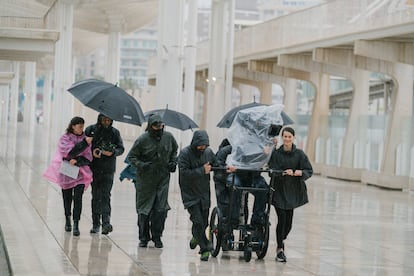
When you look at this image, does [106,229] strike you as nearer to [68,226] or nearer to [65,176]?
[68,226]

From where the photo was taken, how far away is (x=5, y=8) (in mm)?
38625

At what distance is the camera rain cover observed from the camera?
13047 mm

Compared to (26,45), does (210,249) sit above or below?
below

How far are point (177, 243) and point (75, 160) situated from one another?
188cm

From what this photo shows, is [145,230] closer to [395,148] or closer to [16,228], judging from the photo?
[16,228]

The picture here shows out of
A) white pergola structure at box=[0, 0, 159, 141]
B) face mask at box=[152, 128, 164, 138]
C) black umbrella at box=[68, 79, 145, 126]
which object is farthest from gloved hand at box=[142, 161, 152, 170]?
white pergola structure at box=[0, 0, 159, 141]

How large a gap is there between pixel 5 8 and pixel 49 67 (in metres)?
68.2

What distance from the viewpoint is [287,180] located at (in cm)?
1302

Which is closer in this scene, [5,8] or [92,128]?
[92,128]

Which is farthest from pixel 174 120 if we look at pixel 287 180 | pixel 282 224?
pixel 282 224

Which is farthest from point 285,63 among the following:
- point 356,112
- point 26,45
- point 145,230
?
point 145,230

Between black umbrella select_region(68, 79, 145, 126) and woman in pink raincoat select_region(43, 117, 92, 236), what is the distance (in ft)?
1.45

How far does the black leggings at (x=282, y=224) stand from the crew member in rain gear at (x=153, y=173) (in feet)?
5.36

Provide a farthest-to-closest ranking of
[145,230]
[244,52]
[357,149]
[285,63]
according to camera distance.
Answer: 1. [244,52]
2. [285,63]
3. [357,149]
4. [145,230]
